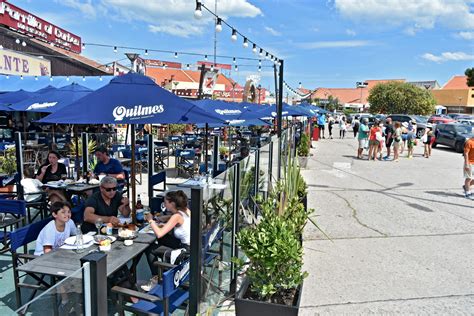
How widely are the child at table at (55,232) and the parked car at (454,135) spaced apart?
21553 mm

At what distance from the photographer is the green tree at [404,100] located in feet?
174

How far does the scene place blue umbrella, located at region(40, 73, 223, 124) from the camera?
13.4ft

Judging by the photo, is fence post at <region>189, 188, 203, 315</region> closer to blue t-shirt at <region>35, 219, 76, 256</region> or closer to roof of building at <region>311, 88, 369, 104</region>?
blue t-shirt at <region>35, 219, 76, 256</region>

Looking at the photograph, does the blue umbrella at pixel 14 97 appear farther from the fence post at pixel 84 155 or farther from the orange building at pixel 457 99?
the orange building at pixel 457 99

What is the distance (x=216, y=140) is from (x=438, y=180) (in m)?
7.55

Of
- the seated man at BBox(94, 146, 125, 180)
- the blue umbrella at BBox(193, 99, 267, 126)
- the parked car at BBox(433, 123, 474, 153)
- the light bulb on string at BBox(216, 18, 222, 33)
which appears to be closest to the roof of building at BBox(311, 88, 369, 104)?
the parked car at BBox(433, 123, 474, 153)

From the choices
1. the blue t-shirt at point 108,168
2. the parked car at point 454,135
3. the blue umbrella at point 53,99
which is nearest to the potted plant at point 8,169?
the blue umbrella at point 53,99

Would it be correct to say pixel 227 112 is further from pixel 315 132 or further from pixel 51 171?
pixel 315 132

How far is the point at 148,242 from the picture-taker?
383 centimetres

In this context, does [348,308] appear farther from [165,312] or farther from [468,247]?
[468,247]

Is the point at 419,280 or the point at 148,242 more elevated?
the point at 148,242

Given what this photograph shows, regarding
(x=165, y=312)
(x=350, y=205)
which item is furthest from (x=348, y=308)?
(x=350, y=205)

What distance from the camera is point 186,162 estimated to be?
11.4 m

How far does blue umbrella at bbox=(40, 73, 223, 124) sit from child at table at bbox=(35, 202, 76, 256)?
3.13 ft
